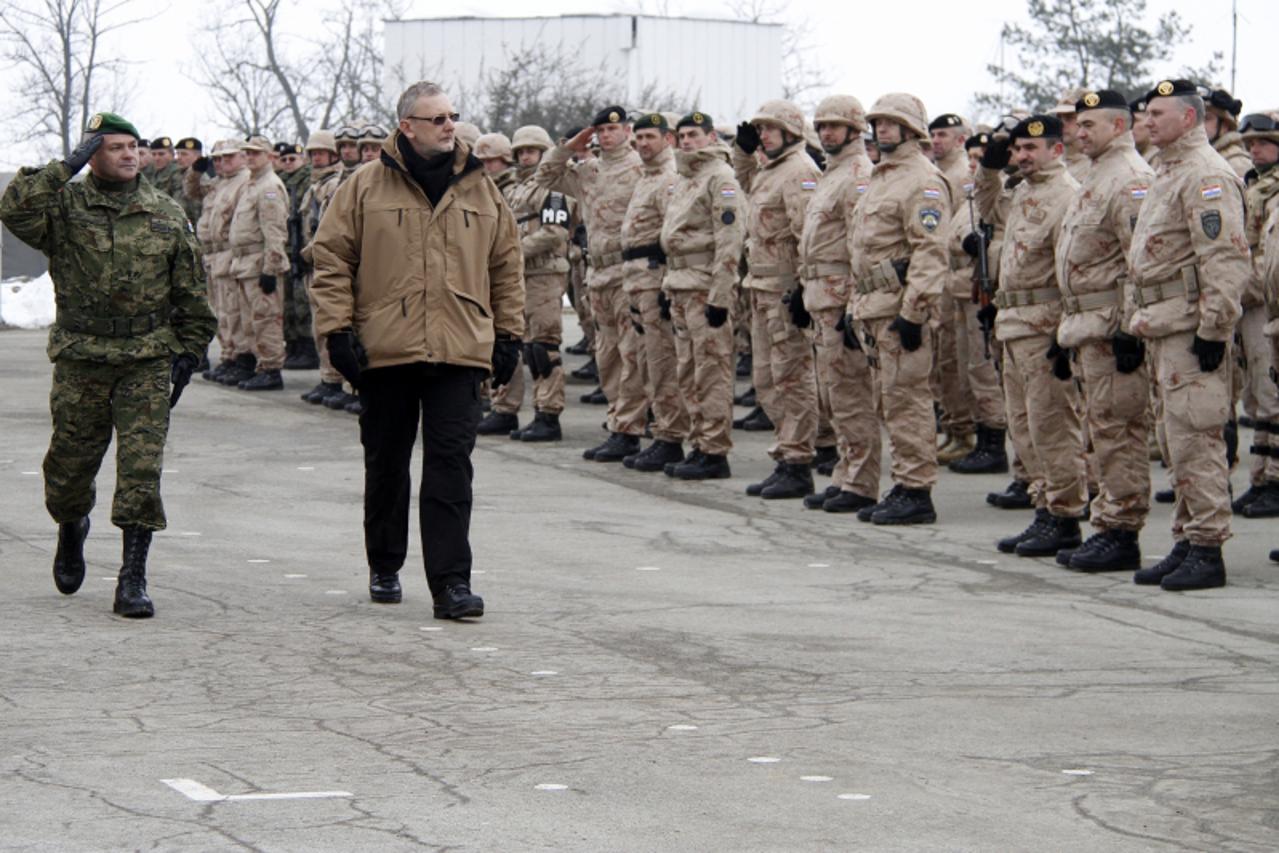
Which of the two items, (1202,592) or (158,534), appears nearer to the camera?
(1202,592)

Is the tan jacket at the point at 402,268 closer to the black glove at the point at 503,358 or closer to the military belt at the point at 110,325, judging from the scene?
the black glove at the point at 503,358

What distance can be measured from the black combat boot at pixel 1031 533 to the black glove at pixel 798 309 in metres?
2.23

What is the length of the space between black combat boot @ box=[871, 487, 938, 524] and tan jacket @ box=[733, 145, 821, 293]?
5.36ft

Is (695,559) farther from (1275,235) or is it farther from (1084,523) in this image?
(1275,235)

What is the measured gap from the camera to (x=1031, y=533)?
1082 cm

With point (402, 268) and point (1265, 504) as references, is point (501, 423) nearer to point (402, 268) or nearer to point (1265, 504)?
point (1265, 504)

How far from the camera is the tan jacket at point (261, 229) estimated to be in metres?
18.9

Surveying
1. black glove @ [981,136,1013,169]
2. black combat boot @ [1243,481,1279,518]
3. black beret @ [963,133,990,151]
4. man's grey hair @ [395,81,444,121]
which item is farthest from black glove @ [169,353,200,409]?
black beret @ [963,133,990,151]

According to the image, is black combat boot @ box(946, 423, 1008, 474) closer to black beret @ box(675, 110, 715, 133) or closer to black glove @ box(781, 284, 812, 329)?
black glove @ box(781, 284, 812, 329)

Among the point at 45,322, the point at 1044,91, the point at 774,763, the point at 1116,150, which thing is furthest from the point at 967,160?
the point at 1044,91

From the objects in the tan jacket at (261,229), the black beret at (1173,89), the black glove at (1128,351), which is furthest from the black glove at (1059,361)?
the tan jacket at (261,229)

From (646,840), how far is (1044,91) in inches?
1957

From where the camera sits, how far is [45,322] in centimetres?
2962

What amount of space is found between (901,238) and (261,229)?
29.1 feet
